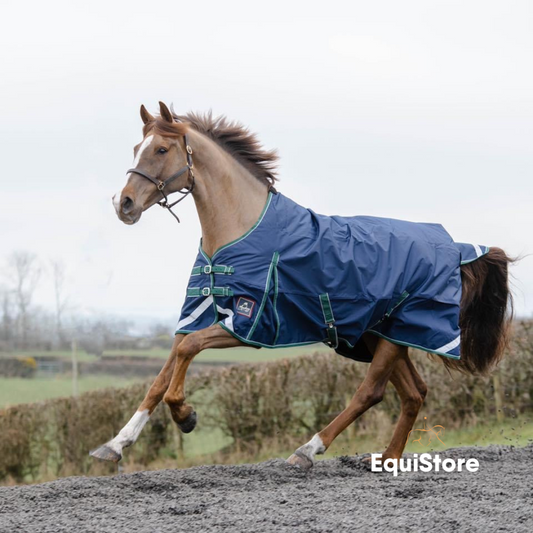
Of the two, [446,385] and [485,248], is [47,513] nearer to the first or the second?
[485,248]

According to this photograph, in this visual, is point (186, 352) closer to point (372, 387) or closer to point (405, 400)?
point (372, 387)

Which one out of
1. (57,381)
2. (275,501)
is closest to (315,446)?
(275,501)

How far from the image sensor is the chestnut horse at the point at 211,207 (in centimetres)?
484

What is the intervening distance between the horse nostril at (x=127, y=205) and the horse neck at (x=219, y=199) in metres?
0.52

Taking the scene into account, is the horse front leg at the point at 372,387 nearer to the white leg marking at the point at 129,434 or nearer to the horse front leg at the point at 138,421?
the horse front leg at the point at 138,421

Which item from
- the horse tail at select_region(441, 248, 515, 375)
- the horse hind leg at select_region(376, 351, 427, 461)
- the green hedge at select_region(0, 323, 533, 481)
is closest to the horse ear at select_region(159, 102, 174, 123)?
the horse hind leg at select_region(376, 351, 427, 461)

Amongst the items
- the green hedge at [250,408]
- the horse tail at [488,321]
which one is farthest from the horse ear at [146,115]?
the green hedge at [250,408]

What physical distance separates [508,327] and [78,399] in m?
5.62

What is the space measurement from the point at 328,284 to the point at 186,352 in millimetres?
1059

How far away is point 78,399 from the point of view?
9883 mm

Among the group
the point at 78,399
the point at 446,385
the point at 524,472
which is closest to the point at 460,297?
the point at 524,472

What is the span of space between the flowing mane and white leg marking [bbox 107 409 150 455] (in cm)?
178

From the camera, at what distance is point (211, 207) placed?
514cm

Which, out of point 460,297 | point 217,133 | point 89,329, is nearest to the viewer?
point 217,133
